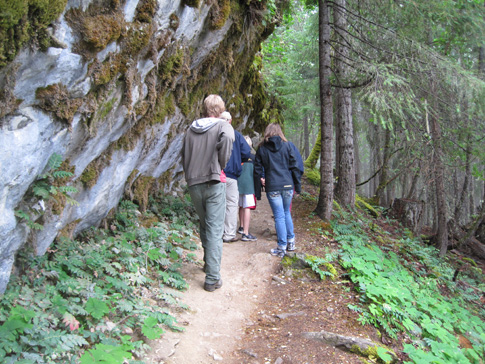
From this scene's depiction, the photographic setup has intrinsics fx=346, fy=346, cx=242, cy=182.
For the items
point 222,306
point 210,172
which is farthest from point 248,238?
point 210,172

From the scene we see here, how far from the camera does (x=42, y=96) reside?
2.96 m

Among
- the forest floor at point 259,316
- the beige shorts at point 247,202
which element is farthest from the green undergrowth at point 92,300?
the beige shorts at point 247,202

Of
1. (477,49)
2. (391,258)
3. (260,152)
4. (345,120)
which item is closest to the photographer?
(260,152)

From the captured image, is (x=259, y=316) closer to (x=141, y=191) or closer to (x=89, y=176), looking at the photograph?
(x=89, y=176)

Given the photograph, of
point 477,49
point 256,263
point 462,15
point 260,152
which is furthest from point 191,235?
point 477,49

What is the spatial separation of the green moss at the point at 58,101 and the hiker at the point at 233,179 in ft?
9.75

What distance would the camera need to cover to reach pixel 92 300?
3.23m

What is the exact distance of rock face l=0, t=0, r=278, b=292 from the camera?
112 inches

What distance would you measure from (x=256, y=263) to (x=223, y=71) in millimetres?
4818

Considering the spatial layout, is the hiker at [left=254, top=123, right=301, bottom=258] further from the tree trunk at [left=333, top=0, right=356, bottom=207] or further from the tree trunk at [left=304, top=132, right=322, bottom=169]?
the tree trunk at [left=304, top=132, right=322, bottom=169]

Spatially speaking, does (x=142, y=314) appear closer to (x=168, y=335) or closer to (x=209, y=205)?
(x=168, y=335)

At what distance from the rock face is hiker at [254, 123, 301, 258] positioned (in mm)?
1900

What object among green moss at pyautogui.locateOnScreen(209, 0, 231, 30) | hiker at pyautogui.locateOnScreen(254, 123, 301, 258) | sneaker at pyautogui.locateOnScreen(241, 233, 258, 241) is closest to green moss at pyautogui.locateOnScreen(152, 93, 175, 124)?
green moss at pyautogui.locateOnScreen(209, 0, 231, 30)

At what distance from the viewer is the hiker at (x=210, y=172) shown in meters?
4.43
